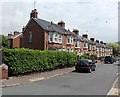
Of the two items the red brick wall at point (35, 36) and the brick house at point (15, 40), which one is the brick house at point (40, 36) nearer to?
the red brick wall at point (35, 36)

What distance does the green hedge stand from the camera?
60.1ft

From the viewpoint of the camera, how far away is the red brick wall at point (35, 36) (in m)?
39.2

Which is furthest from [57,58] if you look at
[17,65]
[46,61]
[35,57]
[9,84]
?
[9,84]

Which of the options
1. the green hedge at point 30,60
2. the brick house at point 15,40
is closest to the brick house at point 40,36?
the green hedge at point 30,60

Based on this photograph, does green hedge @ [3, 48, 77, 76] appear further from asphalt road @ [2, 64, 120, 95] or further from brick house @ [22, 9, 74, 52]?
brick house @ [22, 9, 74, 52]

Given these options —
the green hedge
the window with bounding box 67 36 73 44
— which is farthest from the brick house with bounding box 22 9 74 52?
the green hedge

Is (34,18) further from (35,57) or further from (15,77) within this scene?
(15,77)

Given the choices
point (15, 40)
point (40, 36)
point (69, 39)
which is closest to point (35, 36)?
point (40, 36)

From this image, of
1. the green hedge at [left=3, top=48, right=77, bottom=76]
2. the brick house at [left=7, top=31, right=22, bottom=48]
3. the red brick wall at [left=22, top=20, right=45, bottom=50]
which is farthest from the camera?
the brick house at [left=7, top=31, right=22, bottom=48]

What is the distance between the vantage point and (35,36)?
132ft

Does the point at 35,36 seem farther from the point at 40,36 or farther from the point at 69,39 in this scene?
the point at 69,39

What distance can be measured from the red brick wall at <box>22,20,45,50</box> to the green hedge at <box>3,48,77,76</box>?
34.0 feet

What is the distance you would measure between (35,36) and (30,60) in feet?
63.9

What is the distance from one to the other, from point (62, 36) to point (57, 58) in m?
16.1
